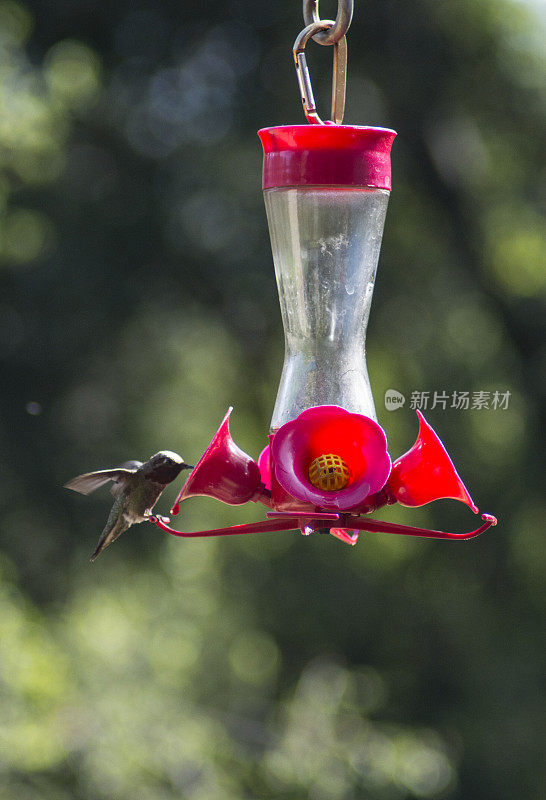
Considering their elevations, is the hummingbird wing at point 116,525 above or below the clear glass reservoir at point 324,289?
below

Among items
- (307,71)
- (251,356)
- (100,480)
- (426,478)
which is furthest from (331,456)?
(251,356)

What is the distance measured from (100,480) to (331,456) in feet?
3.22

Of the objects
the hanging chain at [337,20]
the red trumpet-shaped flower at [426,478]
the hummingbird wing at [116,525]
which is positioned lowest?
the hummingbird wing at [116,525]

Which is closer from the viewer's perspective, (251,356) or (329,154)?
(329,154)

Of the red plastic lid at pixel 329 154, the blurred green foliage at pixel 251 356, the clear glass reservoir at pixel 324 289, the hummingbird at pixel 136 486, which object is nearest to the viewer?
the red plastic lid at pixel 329 154

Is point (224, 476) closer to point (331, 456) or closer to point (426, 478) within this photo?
point (331, 456)

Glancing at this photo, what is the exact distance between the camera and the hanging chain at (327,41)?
2.28 metres

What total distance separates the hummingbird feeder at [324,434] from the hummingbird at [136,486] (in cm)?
47

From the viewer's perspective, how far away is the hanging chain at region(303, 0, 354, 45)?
2262mm

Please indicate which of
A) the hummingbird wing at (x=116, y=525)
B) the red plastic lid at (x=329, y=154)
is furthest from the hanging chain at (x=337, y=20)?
the hummingbird wing at (x=116, y=525)

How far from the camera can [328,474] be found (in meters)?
2.38

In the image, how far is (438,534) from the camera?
2.33 m

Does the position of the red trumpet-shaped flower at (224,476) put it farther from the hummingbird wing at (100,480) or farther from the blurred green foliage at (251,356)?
the blurred green foliage at (251,356)

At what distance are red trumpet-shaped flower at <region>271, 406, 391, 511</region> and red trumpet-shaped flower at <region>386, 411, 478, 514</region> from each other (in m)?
0.13
